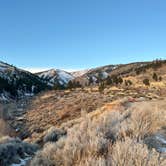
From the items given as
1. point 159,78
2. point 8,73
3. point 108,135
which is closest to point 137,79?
point 159,78

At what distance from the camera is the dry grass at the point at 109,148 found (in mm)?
4898

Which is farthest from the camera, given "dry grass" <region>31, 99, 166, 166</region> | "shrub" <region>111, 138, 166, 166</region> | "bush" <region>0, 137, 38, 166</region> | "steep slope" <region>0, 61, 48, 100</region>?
"steep slope" <region>0, 61, 48, 100</region>

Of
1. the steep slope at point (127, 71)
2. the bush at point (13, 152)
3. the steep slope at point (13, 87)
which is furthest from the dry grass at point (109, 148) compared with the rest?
the steep slope at point (127, 71)

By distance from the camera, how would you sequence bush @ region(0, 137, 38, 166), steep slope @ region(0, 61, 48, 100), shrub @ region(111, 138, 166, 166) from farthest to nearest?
steep slope @ region(0, 61, 48, 100), bush @ region(0, 137, 38, 166), shrub @ region(111, 138, 166, 166)

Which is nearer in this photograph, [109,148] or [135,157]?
[135,157]

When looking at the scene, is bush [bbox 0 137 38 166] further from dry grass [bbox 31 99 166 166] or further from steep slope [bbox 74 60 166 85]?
steep slope [bbox 74 60 166 85]

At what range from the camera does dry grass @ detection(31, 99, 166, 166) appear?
4898 millimetres

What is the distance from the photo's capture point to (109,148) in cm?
621

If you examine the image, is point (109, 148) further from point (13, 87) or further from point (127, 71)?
point (127, 71)

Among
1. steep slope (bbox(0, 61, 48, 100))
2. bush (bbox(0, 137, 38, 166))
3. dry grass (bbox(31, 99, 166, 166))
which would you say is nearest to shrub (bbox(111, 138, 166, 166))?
dry grass (bbox(31, 99, 166, 166))

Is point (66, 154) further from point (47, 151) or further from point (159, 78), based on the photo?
point (159, 78)

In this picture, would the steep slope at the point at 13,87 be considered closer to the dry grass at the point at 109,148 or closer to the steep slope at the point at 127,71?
the steep slope at the point at 127,71

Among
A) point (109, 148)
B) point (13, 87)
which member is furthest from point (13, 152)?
point (13, 87)

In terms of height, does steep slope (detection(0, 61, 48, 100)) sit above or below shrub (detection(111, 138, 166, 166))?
above
